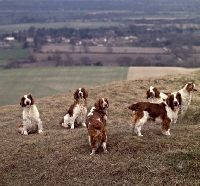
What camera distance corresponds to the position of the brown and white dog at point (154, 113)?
416 inches

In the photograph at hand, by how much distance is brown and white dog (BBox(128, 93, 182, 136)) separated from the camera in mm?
10555

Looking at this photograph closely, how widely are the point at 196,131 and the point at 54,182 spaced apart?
13.5ft

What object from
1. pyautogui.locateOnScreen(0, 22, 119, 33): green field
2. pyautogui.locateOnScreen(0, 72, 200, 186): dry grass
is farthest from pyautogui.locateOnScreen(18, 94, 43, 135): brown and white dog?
pyautogui.locateOnScreen(0, 22, 119, 33): green field

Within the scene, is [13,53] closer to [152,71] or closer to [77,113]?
[152,71]

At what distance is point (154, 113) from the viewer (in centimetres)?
1063

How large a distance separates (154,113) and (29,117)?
4160 millimetres

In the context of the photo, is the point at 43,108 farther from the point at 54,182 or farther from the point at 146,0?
the point at 146,0

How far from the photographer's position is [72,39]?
6525 cm

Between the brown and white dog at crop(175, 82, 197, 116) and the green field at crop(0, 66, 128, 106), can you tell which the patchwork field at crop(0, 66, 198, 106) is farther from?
the brown and white dog at crop(175, 82, 197, 116)

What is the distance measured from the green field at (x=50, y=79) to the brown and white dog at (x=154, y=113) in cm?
1466

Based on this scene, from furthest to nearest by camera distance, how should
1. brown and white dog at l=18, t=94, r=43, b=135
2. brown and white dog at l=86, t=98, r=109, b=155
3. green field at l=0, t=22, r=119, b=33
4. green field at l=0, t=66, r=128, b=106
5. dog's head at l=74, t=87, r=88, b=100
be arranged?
green field at l=0, t=22, r=119, b=33 → green field at l=0, t=66, r=128, b=106 → dog's head at l=74, t=87, r=88, b=100 → brown and white dog at l=18, t=94, r=43, b=135 → brown and white dog at l=86, t=98, r=109, b=155

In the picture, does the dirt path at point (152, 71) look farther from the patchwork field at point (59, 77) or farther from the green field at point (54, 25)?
the green field at point (54, 25)

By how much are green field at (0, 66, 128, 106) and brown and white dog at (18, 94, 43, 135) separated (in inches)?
453

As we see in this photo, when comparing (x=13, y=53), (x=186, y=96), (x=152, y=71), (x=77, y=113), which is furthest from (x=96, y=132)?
(x=13, y=53)
